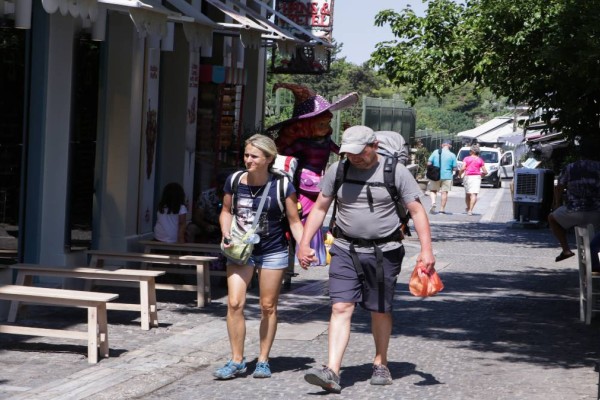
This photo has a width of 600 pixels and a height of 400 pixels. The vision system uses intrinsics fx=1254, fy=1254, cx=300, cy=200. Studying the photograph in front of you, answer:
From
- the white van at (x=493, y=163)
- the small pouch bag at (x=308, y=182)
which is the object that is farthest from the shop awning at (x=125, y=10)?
the white van at (x=493, y=163)

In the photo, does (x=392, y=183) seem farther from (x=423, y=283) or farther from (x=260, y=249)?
(x=260, y=249)

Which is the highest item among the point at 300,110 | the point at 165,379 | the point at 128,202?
the point at 300,110

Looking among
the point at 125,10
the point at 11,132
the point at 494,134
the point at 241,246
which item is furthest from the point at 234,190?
the point at 494,134

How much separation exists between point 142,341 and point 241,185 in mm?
1949

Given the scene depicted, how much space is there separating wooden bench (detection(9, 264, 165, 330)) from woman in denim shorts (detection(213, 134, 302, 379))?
2091 millimetres

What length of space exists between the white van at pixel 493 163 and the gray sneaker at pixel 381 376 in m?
40.7

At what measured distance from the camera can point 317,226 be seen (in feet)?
27.4

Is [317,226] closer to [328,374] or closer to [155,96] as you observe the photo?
[328,374]

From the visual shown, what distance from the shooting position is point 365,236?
27.0 feet

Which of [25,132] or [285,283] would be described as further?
[285,283]

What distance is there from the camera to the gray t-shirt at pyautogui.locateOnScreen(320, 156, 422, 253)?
26.9ft

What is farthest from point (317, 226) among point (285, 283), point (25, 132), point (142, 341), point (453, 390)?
point (285, 283)

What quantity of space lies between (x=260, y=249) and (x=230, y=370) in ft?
2.77

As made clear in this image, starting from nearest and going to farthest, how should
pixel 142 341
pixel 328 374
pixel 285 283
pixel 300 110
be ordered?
pixel 328 374
pixel 142 341
pixel 300 110
pixel 285 283
